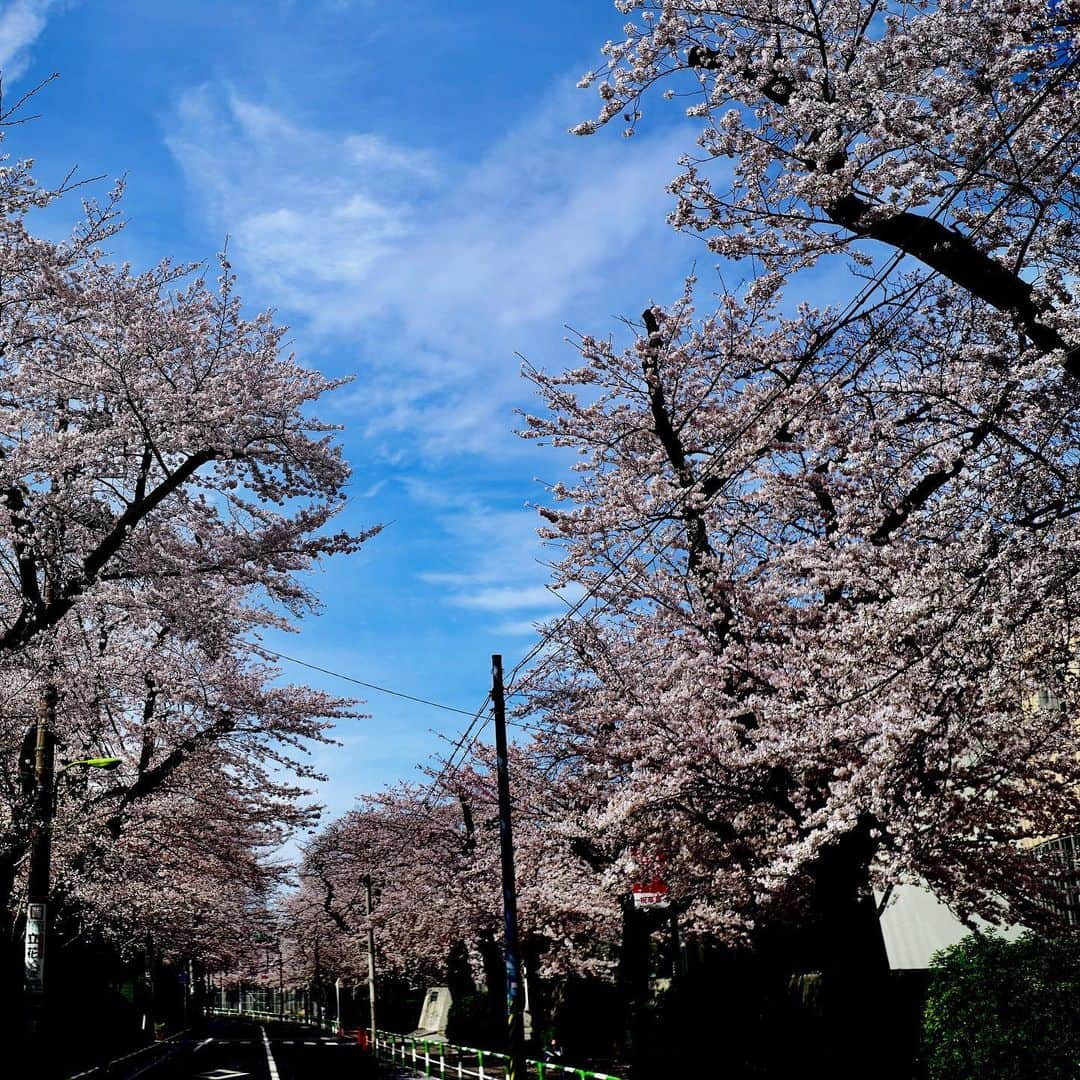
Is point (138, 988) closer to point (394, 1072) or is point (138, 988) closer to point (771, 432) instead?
point (394, 1072)

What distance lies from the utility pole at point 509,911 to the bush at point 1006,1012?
31.4 feet

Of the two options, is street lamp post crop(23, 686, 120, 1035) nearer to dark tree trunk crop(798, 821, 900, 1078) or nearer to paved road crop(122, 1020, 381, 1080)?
dark tree trunk crop(798, 821, 900, 1078)

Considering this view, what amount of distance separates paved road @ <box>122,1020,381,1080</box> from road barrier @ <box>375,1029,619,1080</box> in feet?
4.31

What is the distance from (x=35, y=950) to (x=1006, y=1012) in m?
13.5

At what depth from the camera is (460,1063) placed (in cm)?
2755

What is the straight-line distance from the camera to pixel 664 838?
1684 centimetres

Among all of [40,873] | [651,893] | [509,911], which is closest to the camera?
[40,873]

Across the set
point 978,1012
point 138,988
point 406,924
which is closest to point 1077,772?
point 978,1012

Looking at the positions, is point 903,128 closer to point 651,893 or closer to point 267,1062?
point 651,893

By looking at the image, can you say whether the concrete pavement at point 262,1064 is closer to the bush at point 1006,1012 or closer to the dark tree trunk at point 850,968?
the dark tree trunk at point 850,968

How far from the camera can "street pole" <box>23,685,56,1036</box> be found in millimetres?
16219

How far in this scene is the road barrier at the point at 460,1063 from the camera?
23.6m

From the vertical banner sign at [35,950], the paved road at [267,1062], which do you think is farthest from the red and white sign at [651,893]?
the paved road at [267,1062]

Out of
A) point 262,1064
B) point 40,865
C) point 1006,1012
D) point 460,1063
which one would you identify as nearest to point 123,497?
point 40,865
